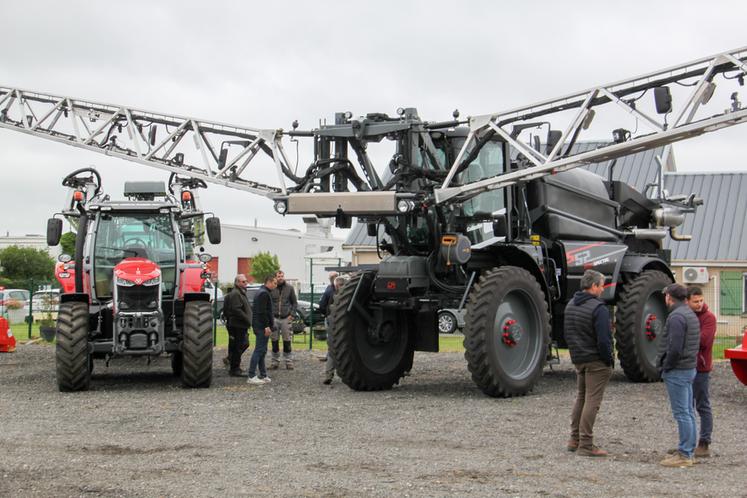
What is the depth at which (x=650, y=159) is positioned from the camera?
40.5 meters

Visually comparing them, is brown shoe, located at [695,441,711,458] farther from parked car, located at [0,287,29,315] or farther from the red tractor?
parked car, located at [0,287,29,315]

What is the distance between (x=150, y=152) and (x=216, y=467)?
12.3m

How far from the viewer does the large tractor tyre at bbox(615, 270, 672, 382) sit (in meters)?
16.3

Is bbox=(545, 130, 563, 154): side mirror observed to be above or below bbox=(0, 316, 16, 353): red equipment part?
above

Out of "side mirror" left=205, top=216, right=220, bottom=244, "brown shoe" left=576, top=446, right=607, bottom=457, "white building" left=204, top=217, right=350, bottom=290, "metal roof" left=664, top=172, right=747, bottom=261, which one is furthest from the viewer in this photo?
"white building" left=204, top=217, right=350, bottom=290

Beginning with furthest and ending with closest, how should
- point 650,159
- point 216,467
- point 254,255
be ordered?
point 254,255 → point 650,159 → point 216,467

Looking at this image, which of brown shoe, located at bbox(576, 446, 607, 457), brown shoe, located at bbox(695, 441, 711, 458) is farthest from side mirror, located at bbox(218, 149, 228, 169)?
brown shoe, located at bbox(695, 441, 711, 458)

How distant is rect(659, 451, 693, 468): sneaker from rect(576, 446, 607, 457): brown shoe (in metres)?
0.59

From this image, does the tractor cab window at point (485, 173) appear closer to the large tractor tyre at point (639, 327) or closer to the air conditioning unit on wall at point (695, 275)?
the large tractor tyre at point (639, 327)

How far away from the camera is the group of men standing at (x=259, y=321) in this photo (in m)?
16.5

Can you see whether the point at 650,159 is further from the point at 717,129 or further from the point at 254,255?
the point at 254,255

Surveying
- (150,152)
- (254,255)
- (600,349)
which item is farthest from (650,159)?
(254,255)

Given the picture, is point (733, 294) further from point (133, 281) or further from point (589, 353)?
point (589, 353)

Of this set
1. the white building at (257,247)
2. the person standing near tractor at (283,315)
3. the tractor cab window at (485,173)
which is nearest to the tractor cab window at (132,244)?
the person standing near tractor at (283,315)
